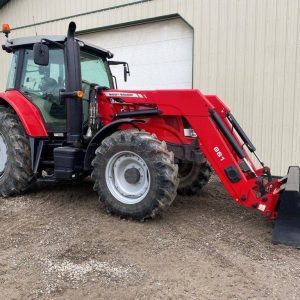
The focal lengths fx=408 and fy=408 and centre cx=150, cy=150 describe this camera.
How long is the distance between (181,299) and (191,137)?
8.07 feet

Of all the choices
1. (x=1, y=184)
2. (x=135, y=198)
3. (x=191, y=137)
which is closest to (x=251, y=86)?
(x=191, y=137)

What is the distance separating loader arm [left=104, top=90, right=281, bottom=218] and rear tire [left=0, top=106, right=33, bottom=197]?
5.93ft

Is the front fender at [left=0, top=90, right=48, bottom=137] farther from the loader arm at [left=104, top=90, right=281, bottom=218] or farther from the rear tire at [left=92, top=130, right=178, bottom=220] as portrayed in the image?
the loader arm at [left=104, top=90, right=281, bottom=218]

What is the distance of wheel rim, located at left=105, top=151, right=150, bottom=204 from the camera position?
4707 millimetres

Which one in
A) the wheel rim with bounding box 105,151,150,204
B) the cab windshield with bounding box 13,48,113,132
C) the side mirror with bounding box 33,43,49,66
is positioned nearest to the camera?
the wheel rim with bounding box 105,151,150,204

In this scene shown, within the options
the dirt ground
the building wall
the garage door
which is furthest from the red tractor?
the garage door

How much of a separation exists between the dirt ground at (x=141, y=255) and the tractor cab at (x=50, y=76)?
1.27 m

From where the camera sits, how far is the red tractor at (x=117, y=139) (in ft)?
14.6

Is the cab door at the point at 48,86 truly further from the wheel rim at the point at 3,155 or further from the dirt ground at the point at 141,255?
the dirt ground at the point at 141,255

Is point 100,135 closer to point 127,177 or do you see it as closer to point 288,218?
point 127,177

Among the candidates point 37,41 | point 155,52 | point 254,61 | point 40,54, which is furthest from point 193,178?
point 155,52

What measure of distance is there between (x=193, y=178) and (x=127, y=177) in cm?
148

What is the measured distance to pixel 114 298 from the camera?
3.01 m

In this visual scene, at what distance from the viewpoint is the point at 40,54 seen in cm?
495
